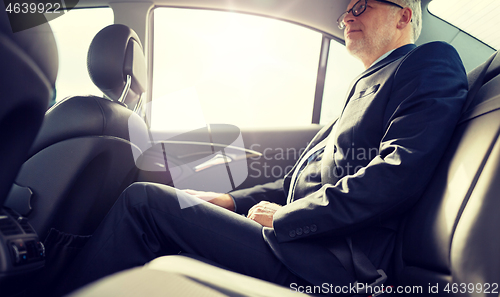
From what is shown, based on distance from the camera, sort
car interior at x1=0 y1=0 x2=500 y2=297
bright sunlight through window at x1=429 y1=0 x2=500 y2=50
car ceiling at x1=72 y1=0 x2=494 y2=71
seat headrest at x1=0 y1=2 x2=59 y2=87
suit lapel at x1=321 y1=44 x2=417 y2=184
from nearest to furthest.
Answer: seat headrest at x1=0 y1=2 x2=59 y2=87
car interior at x1=0 y1=0 x2=500 y2=297
suit lapel at x1=321 y1=44 x2=417 y2=184
bright sunlight through window at x1=429 y1=0 x2=500 y2=50
car ceiling at x1=72 y1=0 x2=494 y2=71

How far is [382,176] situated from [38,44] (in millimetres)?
815

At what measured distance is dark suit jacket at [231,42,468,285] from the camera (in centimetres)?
79

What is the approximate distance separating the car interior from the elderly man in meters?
0.06

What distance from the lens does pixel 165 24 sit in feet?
7.38

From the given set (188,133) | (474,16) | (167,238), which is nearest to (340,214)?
(167,238)

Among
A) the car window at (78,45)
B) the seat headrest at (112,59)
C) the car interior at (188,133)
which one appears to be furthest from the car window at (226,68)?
the seat headrest at (112,59)

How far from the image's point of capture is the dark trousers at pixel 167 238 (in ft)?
2.57

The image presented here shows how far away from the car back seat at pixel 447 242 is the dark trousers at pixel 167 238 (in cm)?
9

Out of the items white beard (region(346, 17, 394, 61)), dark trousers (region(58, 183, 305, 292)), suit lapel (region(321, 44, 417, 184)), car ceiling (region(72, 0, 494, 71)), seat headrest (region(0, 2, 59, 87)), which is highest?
car ceiling (region(72, 0, 494, 71))

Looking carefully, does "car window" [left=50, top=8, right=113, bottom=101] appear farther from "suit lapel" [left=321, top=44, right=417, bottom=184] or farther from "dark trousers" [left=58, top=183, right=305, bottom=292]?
"suit lapel" [left=321, top=44, right=417, bottom=184]

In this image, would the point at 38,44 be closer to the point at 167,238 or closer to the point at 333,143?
the point at 167,238

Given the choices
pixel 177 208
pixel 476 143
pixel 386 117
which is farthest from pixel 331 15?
pixel 177 208

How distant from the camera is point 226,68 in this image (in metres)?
2.29

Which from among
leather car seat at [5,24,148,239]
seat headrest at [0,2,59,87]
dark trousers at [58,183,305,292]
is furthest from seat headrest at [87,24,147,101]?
seat headrest at [0,2,59,87]
